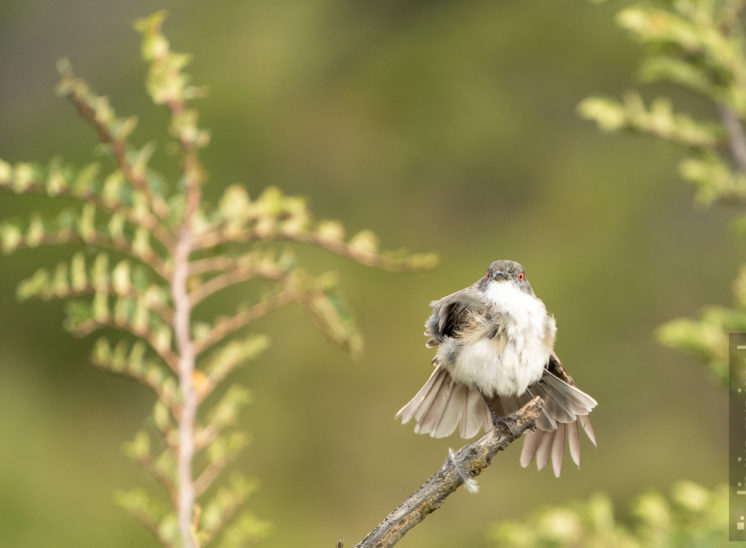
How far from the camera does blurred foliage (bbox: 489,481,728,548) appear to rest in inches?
139

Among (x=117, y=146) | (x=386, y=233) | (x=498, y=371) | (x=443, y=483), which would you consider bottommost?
(x=443, y=483)

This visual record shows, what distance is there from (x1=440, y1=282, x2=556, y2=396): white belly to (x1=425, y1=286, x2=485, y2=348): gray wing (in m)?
0.04

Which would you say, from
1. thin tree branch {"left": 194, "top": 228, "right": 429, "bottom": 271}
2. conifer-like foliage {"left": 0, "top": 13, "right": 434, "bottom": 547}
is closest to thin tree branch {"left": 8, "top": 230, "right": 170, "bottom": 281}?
conifer-like foliage {"left": 0, "top": 13, "right": 434, "bottom": 547}

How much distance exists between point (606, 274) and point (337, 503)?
353cm

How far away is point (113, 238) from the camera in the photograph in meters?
2.46

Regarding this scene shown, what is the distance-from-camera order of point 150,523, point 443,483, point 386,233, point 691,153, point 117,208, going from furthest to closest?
point 386,233
point 691,153
point 117,208
point 150,523
point 443,483

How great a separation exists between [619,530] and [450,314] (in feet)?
6.54

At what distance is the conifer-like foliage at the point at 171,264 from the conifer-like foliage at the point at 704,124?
1443mm

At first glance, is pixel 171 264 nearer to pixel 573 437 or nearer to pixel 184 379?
pixel 184 379

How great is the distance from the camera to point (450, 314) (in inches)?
91.7

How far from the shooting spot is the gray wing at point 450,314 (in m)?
2.27

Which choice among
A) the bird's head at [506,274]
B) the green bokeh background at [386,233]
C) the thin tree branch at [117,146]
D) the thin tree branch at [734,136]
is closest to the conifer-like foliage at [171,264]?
the thin tree branch at [117,146]

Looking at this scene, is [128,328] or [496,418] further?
[128,328]

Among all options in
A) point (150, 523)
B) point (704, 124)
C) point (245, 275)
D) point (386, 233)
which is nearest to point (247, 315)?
point (245, 275)
